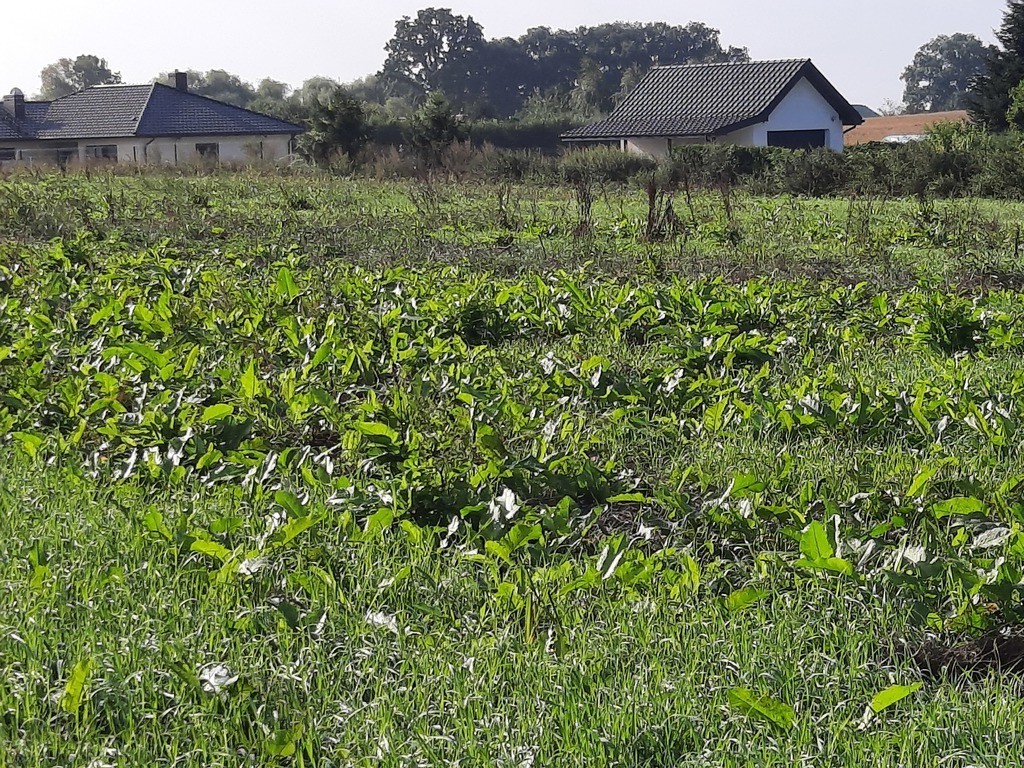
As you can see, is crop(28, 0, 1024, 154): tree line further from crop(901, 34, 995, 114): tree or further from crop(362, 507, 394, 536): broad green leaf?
crop(362, 507, 394, 536): broad green leaf

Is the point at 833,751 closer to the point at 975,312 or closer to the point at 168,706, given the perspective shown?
the point at 168,706

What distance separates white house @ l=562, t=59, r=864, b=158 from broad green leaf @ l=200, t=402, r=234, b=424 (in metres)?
30.9

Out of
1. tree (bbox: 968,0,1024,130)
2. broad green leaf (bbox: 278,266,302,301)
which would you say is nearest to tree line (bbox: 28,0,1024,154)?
tree (bbox: 968,0,1024,130)

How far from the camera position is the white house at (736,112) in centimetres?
3534

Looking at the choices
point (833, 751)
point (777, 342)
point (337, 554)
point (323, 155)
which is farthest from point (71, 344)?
point (323, 155)

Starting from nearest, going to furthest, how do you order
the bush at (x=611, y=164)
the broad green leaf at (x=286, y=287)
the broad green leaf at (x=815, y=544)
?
1. the broad green leaf at (x=815, y=544)
2. the broad green leaf at (x=286, y=287)
3. the bush at (x=611, y=164)

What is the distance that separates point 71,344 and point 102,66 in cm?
11538

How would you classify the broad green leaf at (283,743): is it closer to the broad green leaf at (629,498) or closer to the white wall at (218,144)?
the broad green leaf at (629,498)

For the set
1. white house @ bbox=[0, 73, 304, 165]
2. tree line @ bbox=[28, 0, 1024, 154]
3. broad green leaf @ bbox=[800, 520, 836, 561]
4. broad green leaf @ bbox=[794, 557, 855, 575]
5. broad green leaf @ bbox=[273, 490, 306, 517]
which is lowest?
broad green leaf @ bbox=[794, 557, 855, 575]

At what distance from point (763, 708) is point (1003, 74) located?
3369cm

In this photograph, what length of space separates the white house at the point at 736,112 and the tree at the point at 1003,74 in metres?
4.45

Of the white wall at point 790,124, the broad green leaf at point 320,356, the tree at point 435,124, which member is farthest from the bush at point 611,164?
the broad green leaf at point 320,356

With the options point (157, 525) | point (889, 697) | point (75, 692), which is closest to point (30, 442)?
point (157, 525)

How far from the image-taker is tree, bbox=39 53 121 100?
10675 cm
